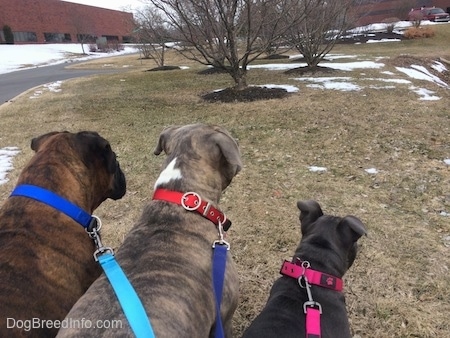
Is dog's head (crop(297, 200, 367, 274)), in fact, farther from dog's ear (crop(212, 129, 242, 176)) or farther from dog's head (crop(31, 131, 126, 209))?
dog's head (crop(31, 131, 126, 209))

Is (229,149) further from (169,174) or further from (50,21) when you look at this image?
(50,21)

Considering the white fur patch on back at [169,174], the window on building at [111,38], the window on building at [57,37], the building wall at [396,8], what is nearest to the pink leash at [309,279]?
the white fur patch on back at [169,174]

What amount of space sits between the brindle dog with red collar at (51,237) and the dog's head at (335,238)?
1502 mm

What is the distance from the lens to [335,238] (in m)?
2.75

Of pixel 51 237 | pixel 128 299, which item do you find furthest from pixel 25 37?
pixel 128 299

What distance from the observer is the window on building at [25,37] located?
55.4m

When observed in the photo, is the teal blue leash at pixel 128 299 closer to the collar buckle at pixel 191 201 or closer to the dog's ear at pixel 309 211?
the collar buckle at pixel 191 201

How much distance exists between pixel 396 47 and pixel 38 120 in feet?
87.1

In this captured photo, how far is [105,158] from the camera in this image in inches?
115

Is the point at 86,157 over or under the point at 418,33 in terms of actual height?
over

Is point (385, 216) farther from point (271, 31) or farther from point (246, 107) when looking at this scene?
point (271, 31)

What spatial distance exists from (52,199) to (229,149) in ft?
3.98

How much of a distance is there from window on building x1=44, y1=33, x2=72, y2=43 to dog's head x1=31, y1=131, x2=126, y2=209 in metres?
66.3

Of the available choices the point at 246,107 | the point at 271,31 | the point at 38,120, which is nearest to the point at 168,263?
the point at 246,107
